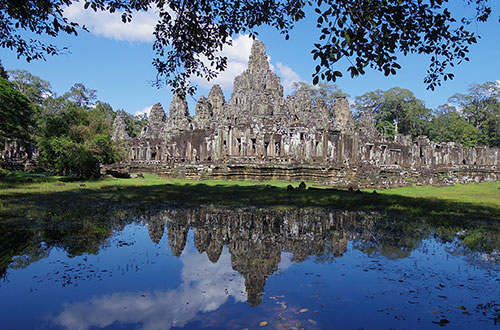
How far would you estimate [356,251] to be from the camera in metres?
5.77

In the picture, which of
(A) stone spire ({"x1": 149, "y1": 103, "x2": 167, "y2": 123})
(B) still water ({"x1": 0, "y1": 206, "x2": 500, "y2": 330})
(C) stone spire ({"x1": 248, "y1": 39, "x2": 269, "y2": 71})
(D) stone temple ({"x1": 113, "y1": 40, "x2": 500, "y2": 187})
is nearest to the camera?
(B) still water ({"x1": 0, "y1": 206, "x2": 500, "y2": 330})

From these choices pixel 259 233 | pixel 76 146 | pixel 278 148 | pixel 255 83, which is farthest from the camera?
pixel 255 83

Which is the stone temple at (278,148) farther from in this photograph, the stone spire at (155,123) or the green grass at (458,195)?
the green grass at (458,195)

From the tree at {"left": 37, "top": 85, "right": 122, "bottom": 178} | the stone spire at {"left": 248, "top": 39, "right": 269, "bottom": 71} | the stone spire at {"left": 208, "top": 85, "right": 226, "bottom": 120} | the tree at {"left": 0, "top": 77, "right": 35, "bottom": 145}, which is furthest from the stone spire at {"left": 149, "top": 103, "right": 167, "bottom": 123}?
the tree at {"left": 37, "top": 85, "right": 122, "bottom": 178}

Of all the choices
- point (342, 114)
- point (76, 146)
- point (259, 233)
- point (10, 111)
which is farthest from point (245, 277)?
A: point (342, 114)

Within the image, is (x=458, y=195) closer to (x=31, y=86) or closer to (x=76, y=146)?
(x=76, y=146)

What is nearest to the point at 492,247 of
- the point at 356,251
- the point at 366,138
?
the point at 356,251

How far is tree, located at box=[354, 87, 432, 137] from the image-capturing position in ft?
235

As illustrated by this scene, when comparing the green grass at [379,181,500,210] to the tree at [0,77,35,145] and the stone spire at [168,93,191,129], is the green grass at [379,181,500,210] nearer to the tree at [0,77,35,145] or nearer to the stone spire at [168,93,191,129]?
the tree at [0,77,35,145]

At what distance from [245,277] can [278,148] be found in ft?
87.8

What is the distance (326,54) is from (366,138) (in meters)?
34.4

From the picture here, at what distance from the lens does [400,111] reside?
74812mm

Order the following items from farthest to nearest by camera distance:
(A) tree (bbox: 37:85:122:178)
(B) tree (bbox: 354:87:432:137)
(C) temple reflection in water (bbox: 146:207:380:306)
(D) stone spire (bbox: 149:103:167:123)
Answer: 1. (B) tree (bbox: 354:87:432:137)
2. (D) stone spire (bbox: 149:103:167:123)
3. (A) tree (bbox: 37:85:122:178)
4. (C) temple reflection in water (bbox: 146:207:380:306)

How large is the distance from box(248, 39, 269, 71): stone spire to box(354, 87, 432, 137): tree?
27757 millimetres
